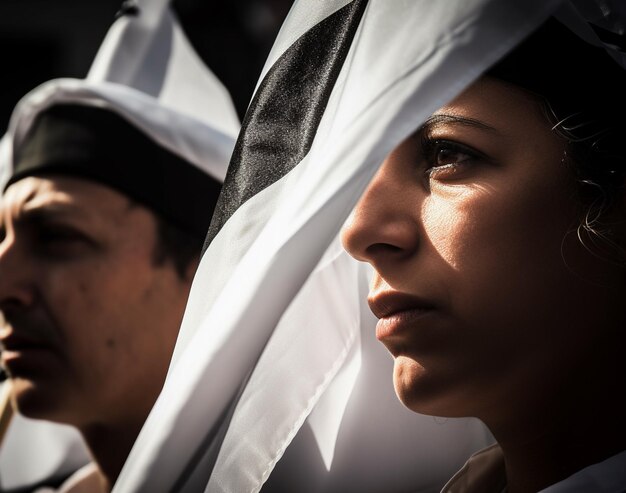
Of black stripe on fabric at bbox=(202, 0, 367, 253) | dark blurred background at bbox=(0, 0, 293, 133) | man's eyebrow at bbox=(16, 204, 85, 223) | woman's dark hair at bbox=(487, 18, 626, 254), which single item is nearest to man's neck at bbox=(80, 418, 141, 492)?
man's eyebrow at bbox=(16, 204, 85, 223)

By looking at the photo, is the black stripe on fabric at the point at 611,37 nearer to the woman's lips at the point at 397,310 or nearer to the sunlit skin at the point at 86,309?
the woman's lips at the point at 397,310

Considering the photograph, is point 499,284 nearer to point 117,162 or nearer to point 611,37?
point 611,37

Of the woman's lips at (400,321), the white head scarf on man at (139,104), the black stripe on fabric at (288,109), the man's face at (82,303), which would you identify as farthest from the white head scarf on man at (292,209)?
the white head scarf on man at (139,104)

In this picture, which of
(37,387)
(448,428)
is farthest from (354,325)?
(37,387)

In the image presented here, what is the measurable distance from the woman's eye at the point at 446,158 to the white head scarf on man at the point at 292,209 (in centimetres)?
10

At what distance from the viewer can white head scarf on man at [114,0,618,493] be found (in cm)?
91

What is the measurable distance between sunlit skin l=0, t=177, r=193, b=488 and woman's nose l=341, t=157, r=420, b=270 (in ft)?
2.73

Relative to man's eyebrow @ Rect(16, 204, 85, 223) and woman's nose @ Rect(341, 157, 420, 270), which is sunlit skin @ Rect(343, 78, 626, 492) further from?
man's eyebrow @ Rect(16, 204, 85, 223)

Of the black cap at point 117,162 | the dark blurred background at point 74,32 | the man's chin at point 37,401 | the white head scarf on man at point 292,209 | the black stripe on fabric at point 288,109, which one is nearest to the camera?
the white head scarf on man at point 292,209

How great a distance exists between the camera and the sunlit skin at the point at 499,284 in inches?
37.1

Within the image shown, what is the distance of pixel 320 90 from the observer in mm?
1033

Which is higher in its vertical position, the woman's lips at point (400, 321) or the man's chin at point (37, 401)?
the woman's lips at point (400, 321)

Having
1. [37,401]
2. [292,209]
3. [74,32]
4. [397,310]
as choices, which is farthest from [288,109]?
[74,32]

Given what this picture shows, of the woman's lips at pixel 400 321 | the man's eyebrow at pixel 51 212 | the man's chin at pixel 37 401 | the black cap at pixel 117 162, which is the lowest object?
the man's chin at pixel 37 401
